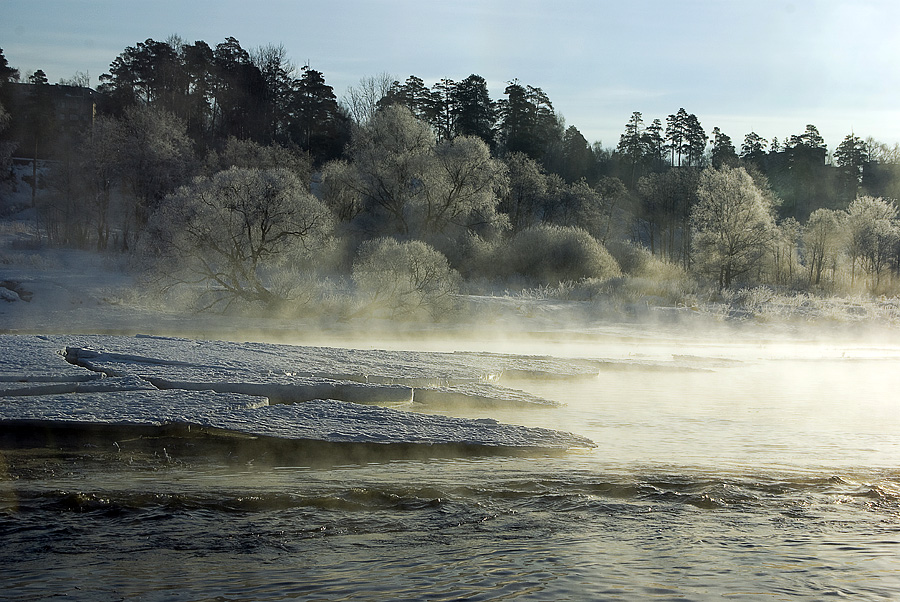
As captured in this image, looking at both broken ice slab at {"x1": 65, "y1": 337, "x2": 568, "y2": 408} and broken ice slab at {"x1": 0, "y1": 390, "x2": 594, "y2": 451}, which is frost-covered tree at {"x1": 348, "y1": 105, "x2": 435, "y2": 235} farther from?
broken ice slab at {"x1": 0, "y1": 390, "x2": 594, "y2": 451}

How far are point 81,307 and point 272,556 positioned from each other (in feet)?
53.0

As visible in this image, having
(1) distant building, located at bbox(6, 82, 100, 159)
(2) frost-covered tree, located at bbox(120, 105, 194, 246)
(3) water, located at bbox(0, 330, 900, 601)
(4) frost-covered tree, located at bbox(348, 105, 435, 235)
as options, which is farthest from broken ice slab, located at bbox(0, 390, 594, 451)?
(1) distant building, located at bbox(6, 82, 100, 159)

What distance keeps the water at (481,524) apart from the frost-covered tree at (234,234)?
13750mm

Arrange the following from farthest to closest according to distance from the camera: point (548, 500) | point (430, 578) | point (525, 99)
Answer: point (525, 99) < point (548, 500) < point (430, 578)

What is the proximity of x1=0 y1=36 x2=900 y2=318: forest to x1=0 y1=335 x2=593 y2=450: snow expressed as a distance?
9.81 m

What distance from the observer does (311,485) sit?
5707mm

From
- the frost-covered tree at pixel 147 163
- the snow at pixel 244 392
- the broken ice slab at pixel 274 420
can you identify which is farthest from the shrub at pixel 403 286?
the frost-covered tree at pixel 147 163

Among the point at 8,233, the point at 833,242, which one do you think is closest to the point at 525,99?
the point at 833,242

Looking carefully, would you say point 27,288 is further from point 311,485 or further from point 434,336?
point 311,485

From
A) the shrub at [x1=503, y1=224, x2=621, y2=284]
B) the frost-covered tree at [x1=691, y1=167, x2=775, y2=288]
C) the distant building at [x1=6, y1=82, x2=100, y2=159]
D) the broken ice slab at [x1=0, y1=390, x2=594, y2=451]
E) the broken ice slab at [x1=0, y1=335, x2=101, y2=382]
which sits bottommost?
the broken ice slab at [x1=0, y1=390, x2=594, y2=451]

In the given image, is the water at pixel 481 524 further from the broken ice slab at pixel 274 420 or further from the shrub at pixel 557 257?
the shrub at pixel 557 257

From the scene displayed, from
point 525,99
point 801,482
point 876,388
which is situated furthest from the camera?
point 525,99

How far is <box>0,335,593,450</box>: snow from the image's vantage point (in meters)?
6.75

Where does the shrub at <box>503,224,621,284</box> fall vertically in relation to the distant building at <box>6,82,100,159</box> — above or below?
below
